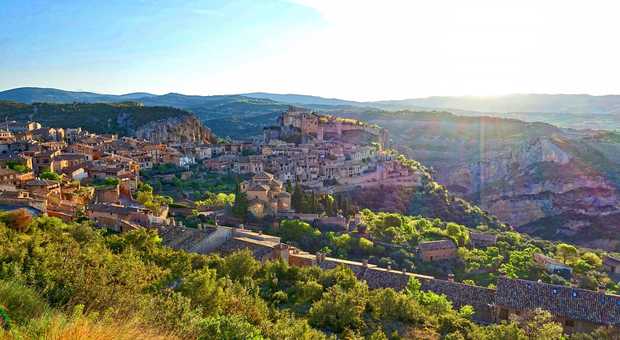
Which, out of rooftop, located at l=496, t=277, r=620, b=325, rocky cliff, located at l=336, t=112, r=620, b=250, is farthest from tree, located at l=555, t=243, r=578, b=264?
rocky cliff, located at l=336, t=112, r=620, b=250

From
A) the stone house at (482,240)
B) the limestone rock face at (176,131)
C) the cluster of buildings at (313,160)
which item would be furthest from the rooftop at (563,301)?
the limestone rock face at (176,131)

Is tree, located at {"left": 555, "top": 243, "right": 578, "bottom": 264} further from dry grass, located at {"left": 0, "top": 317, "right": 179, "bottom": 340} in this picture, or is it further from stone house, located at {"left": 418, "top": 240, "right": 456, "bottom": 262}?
dry grass, located at {"left": 0, "top": 317, "right": 179, "bottom": 340}

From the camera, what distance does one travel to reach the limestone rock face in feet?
242

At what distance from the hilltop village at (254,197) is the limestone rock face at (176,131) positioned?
1397 centimetres

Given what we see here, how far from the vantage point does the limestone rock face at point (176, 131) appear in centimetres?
7389

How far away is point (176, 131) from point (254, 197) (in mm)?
45990

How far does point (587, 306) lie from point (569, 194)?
5047 cm

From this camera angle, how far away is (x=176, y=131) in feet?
253

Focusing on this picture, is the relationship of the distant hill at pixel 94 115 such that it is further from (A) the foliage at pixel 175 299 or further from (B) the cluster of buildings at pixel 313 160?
(A) the foliage at pixel 175 299

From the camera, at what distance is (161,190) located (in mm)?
39406

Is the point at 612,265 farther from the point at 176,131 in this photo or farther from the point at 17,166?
the point at 176,131

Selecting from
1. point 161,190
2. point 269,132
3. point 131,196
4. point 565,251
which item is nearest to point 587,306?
point 565,251

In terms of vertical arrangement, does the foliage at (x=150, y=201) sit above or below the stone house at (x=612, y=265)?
above

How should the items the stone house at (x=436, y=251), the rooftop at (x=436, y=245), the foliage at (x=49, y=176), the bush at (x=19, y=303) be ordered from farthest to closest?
the rooftop at (x=436, y=245) < the stone house at (x=436, y=251) < the foliage at (x=49, y=176) < the bush at (x=19, y=303)
